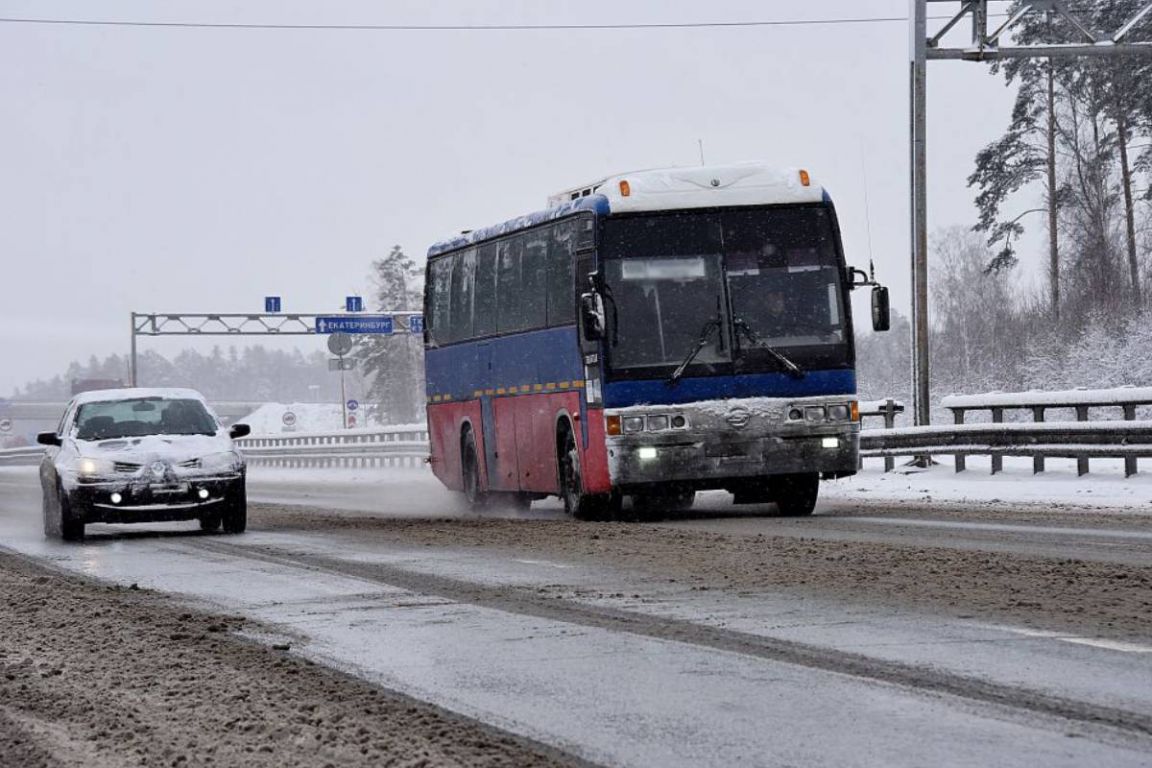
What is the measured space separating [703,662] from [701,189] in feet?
41.3

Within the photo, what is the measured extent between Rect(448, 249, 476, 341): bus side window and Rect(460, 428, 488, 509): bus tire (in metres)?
1.29

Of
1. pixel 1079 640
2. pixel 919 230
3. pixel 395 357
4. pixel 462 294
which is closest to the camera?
pixel 1079 640

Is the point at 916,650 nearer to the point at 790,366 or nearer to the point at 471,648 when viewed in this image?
the point at 471,648

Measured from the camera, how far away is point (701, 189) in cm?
2022

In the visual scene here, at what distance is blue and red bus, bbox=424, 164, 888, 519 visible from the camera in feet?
63.9

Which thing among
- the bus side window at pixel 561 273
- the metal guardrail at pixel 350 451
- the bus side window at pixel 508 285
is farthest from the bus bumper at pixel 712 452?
the metal guardrail at pixel 350 451

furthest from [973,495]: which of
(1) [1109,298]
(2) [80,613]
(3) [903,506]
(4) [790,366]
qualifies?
(1) [1109,298]

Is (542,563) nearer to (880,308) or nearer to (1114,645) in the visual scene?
(1114,645)

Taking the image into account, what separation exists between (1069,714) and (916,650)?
5.84 feet

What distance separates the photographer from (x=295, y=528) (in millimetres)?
20578

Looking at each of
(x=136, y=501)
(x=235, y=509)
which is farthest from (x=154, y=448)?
(x=235, y=509)

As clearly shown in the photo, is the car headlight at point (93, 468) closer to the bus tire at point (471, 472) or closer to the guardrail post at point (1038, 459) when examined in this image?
the bus tire at point (471, 472)

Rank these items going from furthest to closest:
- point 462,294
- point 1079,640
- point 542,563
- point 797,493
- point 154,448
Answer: point 462,294, point 797,493, point 154,448, point 542,563, point 1079,640

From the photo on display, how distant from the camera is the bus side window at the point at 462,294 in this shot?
2480 centimetres
